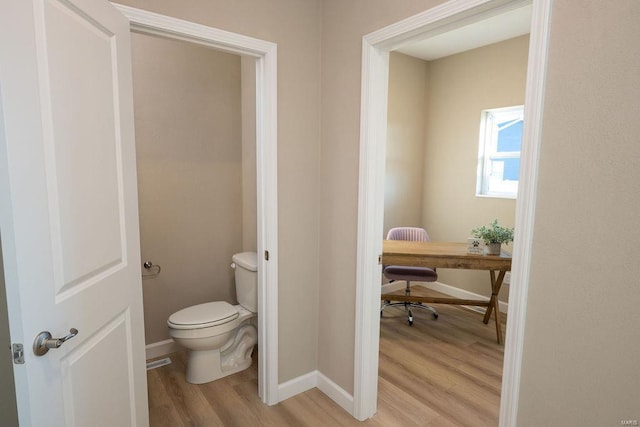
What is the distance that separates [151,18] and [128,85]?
1.12 ft

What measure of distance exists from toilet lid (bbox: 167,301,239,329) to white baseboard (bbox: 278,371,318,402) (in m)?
0.58

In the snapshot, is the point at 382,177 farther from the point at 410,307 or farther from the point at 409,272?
the point at 410,307

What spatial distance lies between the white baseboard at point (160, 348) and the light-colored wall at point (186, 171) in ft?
0.15

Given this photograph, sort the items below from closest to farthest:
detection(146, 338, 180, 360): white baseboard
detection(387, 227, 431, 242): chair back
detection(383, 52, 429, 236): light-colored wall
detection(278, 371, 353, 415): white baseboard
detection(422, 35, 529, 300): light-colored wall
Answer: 1. detection(278, 371, 353, 415): white baseboard
2. detection(146, 338, 180, 360): white baseboard
3. detection(422, 35, 529, 300): light-colored wall
4. detection(387, 227, 431, 242): chair back
5. detection(383, 52, 429, 236): light-colored wall

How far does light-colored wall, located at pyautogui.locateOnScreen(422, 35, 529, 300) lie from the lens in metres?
3.61

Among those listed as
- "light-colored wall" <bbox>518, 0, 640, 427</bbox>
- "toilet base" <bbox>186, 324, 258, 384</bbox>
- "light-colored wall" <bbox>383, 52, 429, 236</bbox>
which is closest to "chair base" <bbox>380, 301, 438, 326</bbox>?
"light-colored wall" <bbox>383, 52, 429, 236</bbox>

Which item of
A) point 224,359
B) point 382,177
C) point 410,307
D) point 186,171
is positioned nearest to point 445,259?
point 410,307

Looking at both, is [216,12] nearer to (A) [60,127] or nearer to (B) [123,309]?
(A) [60,127]

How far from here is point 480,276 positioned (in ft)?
13.0

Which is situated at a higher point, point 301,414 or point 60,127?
point 60,127

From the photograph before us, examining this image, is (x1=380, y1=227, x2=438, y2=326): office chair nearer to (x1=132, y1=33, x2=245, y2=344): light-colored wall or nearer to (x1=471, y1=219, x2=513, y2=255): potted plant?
(x1=471, y1=219, x2=513, y2=255): potted plant

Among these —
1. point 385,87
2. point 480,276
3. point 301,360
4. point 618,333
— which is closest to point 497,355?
point 480,276

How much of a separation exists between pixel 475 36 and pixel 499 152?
120 centimetres

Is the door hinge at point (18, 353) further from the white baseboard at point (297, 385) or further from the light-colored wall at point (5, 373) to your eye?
the white baseboard at point (297, 385)
